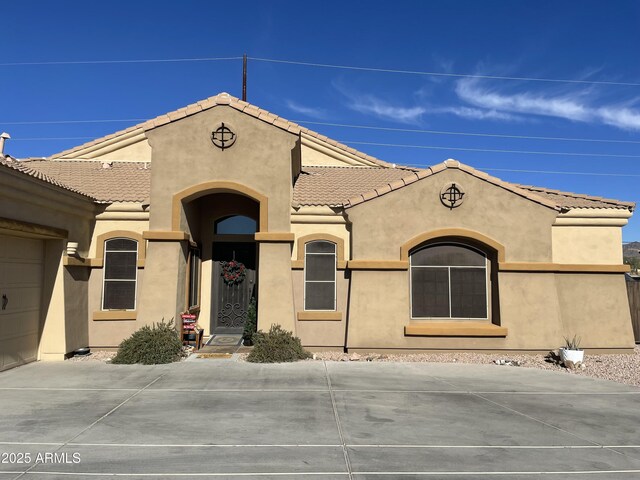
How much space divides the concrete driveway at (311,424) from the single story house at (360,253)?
7.31 ft

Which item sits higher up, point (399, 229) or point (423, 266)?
point (399, 229)

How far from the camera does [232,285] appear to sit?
569 inches

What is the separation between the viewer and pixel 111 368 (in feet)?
33.3

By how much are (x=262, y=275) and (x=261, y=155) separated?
3.27m

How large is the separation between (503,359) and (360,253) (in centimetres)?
454

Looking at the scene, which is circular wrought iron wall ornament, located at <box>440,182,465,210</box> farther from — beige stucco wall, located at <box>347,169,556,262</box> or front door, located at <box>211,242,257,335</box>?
front door, located at <box>211,242,257,335</box>

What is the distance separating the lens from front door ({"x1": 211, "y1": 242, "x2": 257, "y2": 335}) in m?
14.4

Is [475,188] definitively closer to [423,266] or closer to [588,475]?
[423,266]

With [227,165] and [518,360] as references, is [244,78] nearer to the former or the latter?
[227,165]

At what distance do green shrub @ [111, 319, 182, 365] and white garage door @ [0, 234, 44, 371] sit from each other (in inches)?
79.0

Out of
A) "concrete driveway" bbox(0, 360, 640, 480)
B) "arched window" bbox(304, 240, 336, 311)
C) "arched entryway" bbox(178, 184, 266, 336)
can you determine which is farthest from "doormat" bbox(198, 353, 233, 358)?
"arched entryway" bbox(178, 184, 266, 336)

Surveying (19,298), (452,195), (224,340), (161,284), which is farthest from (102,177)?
(452,195)

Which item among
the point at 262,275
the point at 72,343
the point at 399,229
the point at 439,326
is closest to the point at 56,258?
the point at 72,343

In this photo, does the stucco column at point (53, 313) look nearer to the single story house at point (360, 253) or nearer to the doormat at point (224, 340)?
the single story house at point (360, 253)
